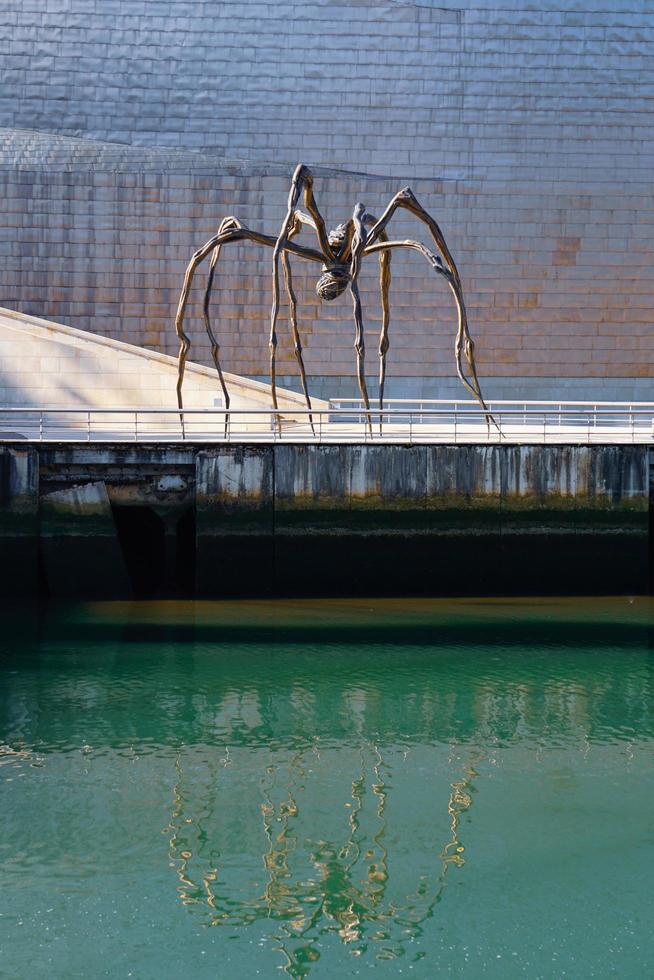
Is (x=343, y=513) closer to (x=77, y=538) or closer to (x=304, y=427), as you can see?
(x=77, y=538)

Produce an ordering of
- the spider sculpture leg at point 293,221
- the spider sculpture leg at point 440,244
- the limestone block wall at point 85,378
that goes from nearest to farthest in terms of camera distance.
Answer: the spider sculpture leg at point 293,221 < the spider sculpture leg at point 440,244 < the limestone block wall at point 85,378

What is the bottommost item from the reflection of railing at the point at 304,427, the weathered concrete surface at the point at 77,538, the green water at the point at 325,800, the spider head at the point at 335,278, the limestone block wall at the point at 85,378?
the green water at the point at 325,800

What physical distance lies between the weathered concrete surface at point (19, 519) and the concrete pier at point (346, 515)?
0.03 m

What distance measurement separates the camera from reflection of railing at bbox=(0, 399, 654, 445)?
58.3ft

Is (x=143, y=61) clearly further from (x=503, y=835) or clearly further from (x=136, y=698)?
(x=503, y=835)

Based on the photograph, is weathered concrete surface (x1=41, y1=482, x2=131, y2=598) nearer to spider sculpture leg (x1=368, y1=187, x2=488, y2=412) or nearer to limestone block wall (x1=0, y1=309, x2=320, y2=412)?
spider sculpture leg (x1=368, y1=187, x2=488, y2=412)

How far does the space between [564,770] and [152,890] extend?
425 cm

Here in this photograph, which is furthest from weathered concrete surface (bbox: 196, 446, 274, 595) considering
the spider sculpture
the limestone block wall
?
the limestone block wall

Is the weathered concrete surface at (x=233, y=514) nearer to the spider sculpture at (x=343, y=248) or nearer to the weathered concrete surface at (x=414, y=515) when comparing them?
the weathered concrete surface at (x=414, y=515)

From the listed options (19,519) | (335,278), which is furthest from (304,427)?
(19,519)

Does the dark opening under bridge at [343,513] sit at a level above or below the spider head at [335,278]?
below

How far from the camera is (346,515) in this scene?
17875 mm

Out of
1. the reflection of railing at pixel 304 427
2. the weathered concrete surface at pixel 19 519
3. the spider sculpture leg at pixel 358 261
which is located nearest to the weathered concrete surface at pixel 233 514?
the reflection of railing at pixel 304 427

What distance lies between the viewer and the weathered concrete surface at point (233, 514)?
58.2 ft
